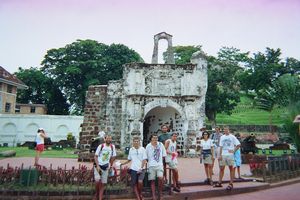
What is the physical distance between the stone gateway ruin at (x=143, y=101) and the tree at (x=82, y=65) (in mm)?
17361

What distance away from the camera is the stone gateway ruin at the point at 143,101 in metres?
19.3

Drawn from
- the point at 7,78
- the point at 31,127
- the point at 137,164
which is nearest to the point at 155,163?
the point at 137,164

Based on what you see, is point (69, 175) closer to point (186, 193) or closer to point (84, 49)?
point (186, 193)

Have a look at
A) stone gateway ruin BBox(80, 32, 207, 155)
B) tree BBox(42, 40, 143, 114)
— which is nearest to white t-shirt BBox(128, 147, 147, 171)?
stone gateway ruin BBox(80, 32, 207, 155)

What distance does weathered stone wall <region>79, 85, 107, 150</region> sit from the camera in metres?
19.4

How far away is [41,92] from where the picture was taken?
40.4 meters

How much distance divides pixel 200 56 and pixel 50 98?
26.0 metres

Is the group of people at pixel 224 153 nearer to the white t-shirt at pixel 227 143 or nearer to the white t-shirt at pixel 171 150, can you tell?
the white t-shirt at pixel 227 143

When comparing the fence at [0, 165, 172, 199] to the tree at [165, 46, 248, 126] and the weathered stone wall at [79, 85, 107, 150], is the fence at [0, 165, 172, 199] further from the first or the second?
the tree at [165, 46, 248, 126]

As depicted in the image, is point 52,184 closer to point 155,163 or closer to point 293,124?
point 155,163

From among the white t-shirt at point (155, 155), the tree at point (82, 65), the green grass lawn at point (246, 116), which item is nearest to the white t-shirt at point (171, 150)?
the white t-shirt at point (155, 155)

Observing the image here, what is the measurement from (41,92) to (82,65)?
25.9 feet

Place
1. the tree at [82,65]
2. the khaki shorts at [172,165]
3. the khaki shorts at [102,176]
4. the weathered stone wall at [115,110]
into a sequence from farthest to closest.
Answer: the tree at [82,65]
the weathered stone wall at [115,110]
the khaki shorts at [172,165]
the khaki shorts at [102,176]

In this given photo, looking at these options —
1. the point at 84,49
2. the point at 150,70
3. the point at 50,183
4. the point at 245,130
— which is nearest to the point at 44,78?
the point at 84,49
